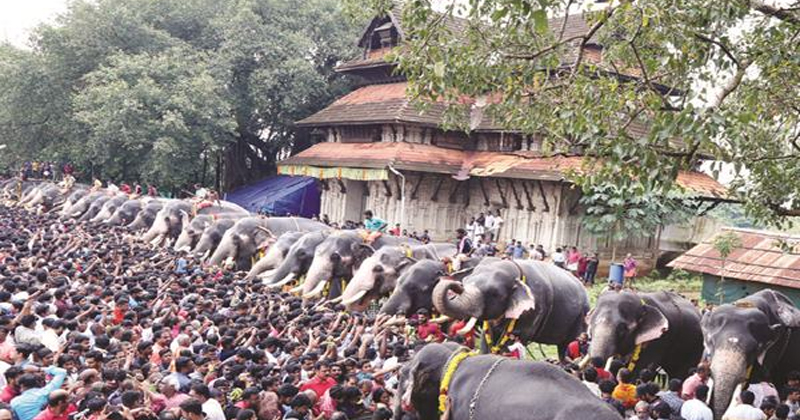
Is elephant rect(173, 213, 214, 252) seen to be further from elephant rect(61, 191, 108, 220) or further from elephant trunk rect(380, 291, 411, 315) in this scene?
elephant trunk rect(380, 291, 411, 315)

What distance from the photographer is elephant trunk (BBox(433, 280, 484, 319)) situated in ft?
25.0

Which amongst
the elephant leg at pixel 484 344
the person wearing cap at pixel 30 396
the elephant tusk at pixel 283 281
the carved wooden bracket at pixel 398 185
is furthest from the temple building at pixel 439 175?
the person wearing cap at pixel 30 396

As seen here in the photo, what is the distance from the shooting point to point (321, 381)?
6094mm

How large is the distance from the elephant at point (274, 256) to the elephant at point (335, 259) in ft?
4.18

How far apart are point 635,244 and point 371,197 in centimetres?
875

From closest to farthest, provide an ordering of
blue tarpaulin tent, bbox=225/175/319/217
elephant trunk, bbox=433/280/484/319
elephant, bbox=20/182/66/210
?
elephant trunk, bbox=433/280/484/319
elephant, bbox=20/182/66/210
blue tarpaulin tent, bbox=225/175/319/217

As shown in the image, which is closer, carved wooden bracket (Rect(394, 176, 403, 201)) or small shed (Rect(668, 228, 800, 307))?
small shed (Rect(668, 228, 800, 307))

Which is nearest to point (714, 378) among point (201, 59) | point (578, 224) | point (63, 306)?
point (63, 306)

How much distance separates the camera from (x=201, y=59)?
28453mm

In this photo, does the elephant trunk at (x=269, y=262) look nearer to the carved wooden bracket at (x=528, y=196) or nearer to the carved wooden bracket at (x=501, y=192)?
the carved wooden bracket at (x=528, y=196)

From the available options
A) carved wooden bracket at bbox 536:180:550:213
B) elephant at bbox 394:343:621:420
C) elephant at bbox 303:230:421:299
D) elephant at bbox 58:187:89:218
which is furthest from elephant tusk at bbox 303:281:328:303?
elephant at bbox 58:187:89:218

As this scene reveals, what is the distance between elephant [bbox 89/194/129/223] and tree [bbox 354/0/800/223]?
44.2ft

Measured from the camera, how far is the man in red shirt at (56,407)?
4.85 m

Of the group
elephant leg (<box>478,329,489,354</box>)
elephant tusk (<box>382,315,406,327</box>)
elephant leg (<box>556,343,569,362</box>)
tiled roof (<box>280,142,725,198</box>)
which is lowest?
elephant leg (<box>556,343,569,362</box>)
